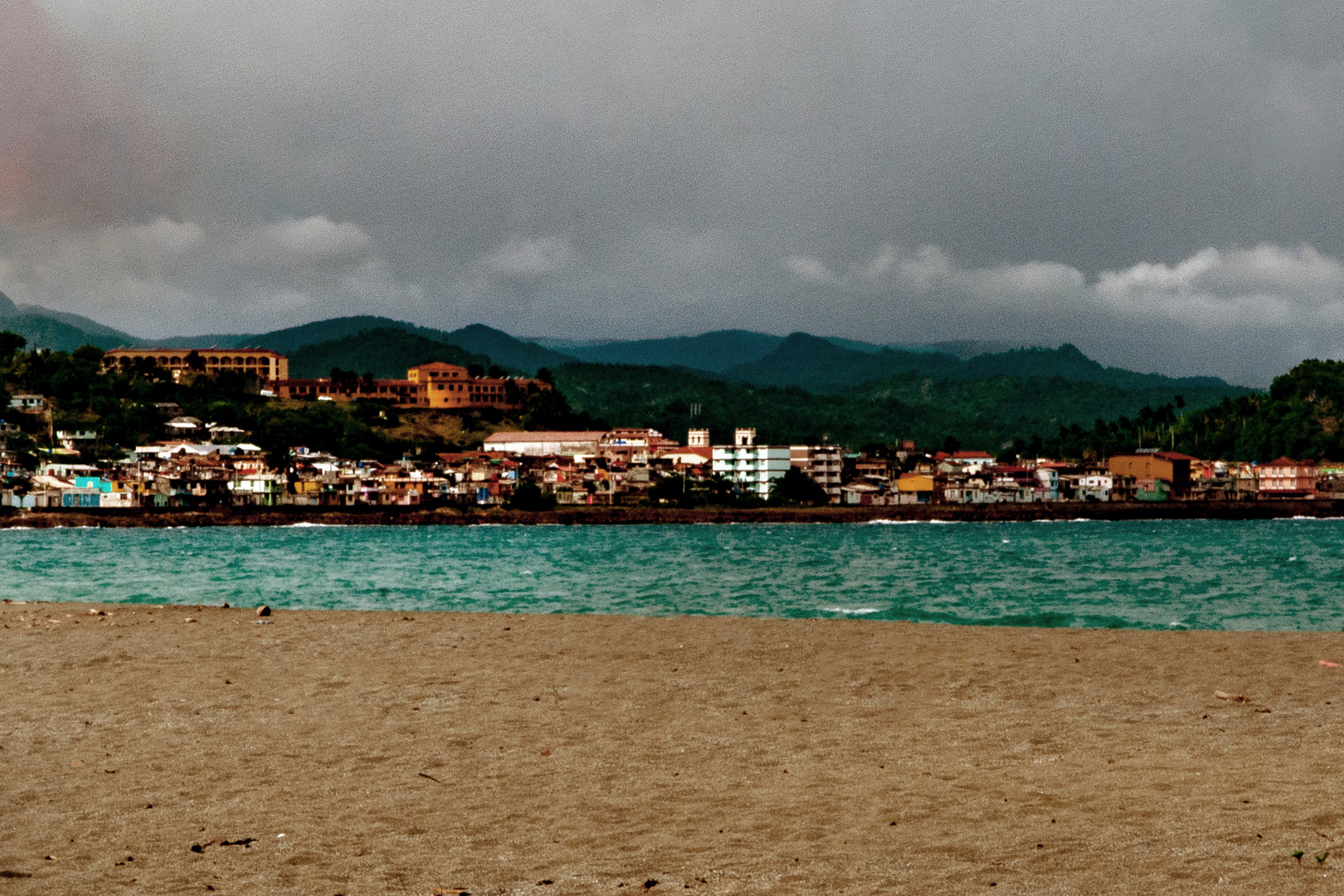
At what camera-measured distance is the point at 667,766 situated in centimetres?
947

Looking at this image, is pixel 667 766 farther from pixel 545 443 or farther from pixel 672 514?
pixel 545 443

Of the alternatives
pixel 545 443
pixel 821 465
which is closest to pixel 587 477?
pixel 821 465

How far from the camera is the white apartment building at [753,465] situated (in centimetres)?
14400

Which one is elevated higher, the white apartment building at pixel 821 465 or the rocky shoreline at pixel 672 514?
the white apartment building at pixel 821 465

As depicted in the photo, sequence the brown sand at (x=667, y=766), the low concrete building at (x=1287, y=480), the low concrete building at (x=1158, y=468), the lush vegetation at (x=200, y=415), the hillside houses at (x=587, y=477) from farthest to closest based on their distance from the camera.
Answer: the low concrete building at (x=1158, y=468)
the low concrete building at (x=1287, y=480)
the lush vegetation at (x=200, y=415)
the hillside houses at (x=587, y=477)
the brown sand at (x=667, y=766)

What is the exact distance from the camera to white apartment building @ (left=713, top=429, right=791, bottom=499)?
144000 millimetres

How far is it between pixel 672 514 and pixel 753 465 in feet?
81.6

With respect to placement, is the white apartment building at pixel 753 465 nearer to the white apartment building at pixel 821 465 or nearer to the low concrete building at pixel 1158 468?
the white apartment building at pixel 821 465

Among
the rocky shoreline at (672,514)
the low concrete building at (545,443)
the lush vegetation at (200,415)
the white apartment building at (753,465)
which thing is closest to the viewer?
the rocky shoreline at (672,514)

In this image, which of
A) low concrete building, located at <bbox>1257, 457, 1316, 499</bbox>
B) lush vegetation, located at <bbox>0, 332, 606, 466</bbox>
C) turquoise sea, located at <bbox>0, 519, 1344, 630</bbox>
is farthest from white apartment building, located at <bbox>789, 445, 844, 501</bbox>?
turquoise sea, located at <bbox>0, 519, 1344, 630</bbox>

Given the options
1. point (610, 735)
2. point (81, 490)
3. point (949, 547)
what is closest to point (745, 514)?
point (949, 547)

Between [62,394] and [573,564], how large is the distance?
142414 millimetres

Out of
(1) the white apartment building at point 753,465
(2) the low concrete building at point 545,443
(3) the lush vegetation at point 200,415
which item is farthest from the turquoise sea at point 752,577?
(2) the low concrete building at point 545,443

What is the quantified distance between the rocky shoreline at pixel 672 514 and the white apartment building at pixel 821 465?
9800 millimetres
